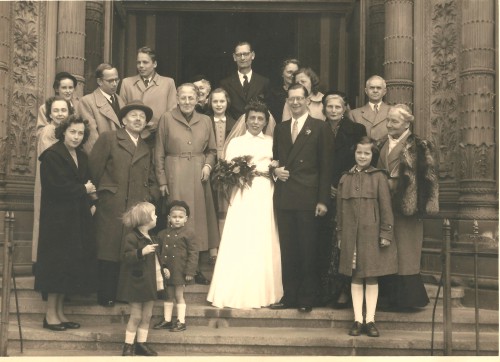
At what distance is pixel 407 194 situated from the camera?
630cm

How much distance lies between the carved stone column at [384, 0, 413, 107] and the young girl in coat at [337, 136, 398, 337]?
102 inches

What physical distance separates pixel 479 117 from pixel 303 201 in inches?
92.0

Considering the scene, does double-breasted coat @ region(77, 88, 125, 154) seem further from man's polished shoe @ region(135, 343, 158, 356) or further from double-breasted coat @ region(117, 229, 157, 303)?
man's polished shoe @ region(135, 343, 158, 356)

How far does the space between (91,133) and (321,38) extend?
4.75m

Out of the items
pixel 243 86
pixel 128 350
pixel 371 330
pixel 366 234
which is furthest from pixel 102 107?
pixel 371 330

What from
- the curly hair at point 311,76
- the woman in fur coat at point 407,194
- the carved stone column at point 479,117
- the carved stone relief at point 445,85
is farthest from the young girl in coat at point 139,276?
the carved stone relief at point 445,85

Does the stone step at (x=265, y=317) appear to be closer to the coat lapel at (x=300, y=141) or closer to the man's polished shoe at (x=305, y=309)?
the man's polished shoe at (x=305, y=309)

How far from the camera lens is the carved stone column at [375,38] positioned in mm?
9711

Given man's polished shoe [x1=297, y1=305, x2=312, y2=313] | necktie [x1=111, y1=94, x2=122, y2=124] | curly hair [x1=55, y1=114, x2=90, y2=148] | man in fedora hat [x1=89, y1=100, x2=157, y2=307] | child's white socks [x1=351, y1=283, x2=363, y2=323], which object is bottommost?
man's polished shoe [x1=297, y1=305, x2=312, y2=313]

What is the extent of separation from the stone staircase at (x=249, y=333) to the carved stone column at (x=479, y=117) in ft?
4.33

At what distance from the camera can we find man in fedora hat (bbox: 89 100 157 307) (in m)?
6.44

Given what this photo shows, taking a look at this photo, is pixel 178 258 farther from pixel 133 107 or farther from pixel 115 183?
pixel 133 107

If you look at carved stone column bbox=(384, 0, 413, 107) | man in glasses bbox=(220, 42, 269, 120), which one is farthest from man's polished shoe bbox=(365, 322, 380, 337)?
carved stone column bbox=(384, 0, 413, 107)

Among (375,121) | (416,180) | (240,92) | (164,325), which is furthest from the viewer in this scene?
(240,92)
